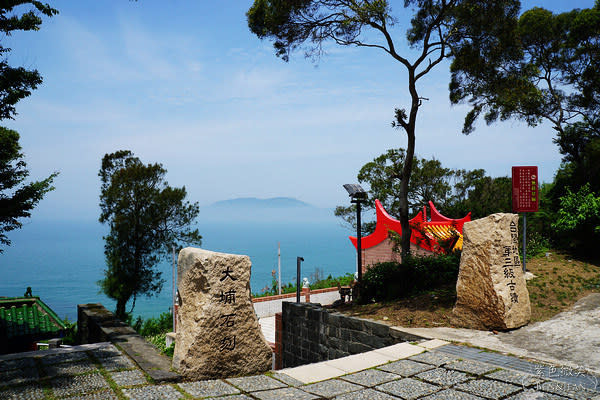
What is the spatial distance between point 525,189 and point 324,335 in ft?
17.7

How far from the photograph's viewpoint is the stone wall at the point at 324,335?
718 centimetres

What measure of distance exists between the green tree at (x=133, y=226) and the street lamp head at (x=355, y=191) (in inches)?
354

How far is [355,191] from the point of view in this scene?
11.3m

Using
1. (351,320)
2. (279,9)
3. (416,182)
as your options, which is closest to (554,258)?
(351,320)

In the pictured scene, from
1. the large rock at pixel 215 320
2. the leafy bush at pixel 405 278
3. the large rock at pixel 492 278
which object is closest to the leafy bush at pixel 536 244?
the leafy bush at pixel 405 278

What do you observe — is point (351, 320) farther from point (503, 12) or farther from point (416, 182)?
point (416, 182)

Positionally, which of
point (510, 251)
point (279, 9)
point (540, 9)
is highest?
Answer: point (540, 9)

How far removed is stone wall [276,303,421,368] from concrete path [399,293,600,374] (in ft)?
1.60

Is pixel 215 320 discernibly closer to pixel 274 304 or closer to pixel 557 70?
pixel 274 304

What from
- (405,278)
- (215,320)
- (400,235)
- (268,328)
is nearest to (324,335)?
(405,278)

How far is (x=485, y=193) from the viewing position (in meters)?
21.6

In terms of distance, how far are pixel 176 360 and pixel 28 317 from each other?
669cm

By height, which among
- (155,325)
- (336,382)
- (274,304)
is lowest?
(155,325)

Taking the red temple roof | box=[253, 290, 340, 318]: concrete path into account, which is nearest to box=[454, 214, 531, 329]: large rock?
the red temple roof
